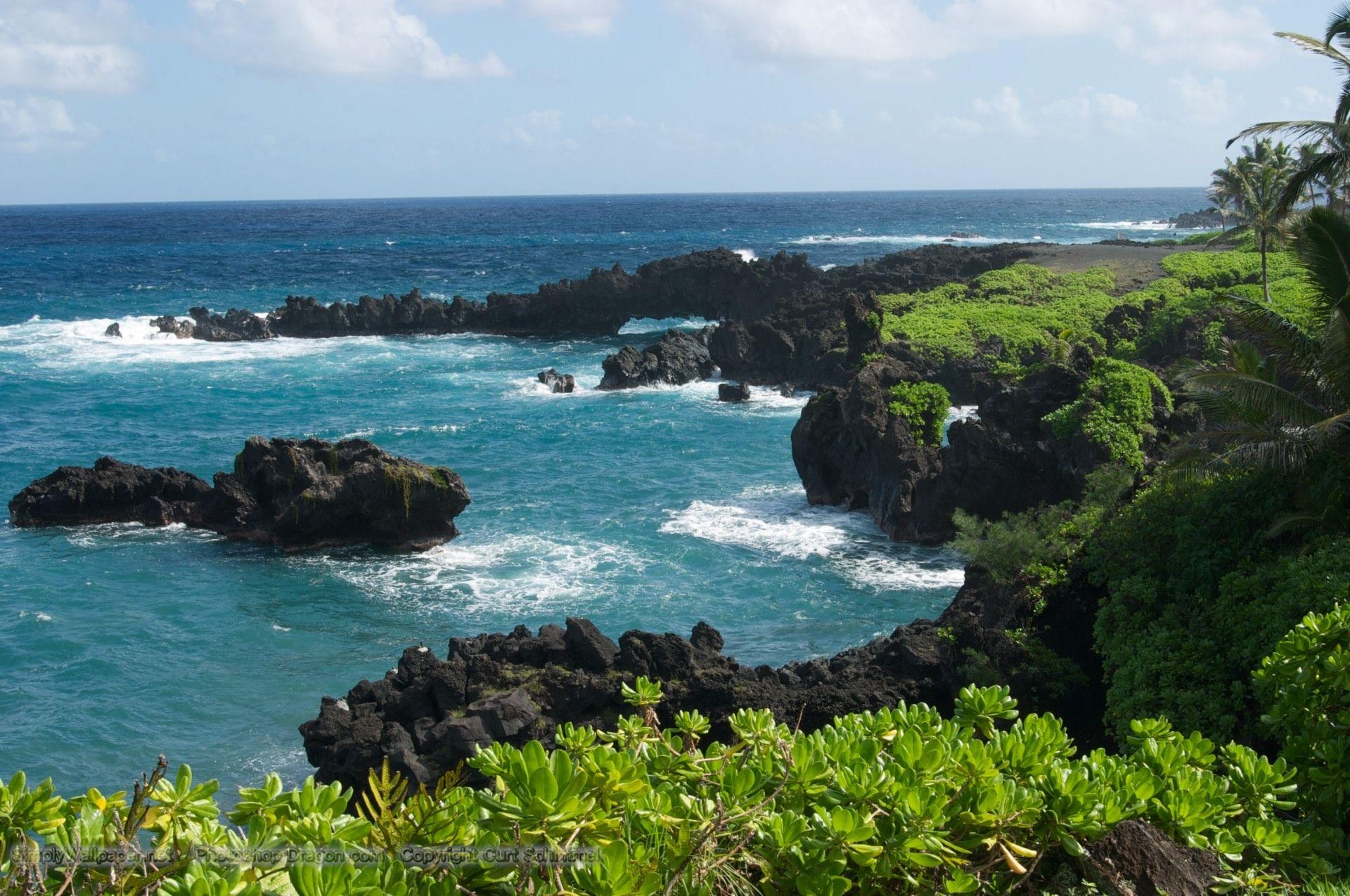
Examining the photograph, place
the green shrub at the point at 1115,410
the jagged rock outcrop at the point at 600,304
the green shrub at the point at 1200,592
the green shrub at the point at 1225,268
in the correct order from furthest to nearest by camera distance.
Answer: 1. the jagged rock outcrop at the point at 600,304
2. the green shrub at the point at 1225,268
3. the green shrub at the point at 1115,410
4. the green shrub at the point at 1200,592

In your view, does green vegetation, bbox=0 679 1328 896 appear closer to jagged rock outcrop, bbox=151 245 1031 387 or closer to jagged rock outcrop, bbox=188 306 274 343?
jagged rock outcrop, bbox=151 245 1031 387

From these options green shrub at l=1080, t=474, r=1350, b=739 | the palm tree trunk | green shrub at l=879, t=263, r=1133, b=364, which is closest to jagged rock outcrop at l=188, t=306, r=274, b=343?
green shrub at l=879, t=263, r=1133, b=364

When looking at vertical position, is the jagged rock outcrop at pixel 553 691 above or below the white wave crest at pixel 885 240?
below

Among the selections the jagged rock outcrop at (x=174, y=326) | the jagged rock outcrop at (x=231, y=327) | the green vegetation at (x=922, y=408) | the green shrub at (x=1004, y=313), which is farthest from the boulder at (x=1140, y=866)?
the jagged rock outcrop at (x=174, y=326)

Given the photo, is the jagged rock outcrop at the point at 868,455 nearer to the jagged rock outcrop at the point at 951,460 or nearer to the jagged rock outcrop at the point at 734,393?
the jagged rock outcrop at the point at 951,460

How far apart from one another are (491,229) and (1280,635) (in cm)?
14356

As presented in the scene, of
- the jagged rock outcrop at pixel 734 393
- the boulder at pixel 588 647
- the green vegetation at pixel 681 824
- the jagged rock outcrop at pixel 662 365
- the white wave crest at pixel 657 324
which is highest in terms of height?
the green vegetation at pixel 681 824

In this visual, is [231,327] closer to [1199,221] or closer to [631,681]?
[631,681]

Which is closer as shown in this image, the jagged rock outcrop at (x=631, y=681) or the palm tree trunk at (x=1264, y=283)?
the jagged rock outcrop at (x=631, y=681)

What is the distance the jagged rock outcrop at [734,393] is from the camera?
4197 centimetres

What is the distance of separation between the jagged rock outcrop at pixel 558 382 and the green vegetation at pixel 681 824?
39835 mm

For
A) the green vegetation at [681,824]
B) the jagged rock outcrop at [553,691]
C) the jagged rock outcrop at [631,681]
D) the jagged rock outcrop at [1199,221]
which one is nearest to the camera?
the green vegetation at [681,824]

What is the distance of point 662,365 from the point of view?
4616 centimetres

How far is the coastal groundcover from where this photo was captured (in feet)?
11.9
